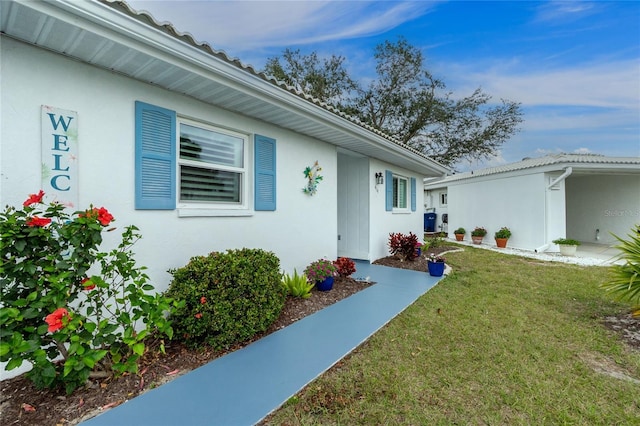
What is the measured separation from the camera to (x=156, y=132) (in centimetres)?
356

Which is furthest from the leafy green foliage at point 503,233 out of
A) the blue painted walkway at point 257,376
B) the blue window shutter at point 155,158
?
the blue window shutter at point 155,158

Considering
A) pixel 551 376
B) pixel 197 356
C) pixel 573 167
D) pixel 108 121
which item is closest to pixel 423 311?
pixel 551 376

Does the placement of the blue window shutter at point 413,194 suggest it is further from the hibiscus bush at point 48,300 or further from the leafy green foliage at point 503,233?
the hibiscus bush at point 48,300

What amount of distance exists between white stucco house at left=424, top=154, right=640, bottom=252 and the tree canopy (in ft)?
12.3

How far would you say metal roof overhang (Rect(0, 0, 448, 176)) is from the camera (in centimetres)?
231

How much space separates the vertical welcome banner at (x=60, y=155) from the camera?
2.74m

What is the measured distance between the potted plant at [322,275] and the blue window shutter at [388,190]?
13.6 feet

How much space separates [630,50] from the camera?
939 centimetres

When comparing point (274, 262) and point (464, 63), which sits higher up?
point (464, 63)

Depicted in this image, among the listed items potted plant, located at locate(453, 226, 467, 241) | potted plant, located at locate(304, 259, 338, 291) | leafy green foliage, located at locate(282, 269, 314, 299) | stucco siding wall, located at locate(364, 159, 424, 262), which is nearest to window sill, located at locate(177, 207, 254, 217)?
leafy green foliage, located at locate(282, 269, 314, 299)

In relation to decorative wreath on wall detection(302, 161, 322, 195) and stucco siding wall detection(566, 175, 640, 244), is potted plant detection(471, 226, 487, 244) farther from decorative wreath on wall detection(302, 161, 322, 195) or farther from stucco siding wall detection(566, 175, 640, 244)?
decorative wreath on wall detection(302, 161, 322, 195)

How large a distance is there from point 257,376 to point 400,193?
8.69m

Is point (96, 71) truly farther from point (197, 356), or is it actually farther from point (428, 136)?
point (428, 136)

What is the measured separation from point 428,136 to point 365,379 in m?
17.7
